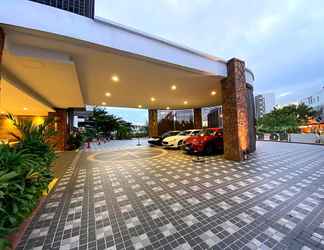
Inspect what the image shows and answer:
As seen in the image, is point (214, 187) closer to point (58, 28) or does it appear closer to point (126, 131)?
point (58, 28)

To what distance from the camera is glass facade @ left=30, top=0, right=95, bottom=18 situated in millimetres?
3044

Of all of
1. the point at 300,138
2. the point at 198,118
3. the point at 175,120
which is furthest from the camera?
the point at 175,120

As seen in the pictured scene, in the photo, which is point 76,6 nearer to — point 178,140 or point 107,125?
point 178,140

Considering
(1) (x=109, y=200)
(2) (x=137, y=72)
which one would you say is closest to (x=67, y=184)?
(1) (x=109, y=200)

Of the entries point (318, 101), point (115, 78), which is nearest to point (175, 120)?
point (115, 78)

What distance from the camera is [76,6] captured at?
323 centimetres

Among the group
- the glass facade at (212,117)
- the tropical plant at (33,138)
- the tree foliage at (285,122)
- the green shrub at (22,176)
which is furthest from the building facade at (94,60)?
the tree foliage at (285,122)

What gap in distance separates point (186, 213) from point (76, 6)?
16.3 feet

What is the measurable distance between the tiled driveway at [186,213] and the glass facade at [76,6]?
13.8 ft

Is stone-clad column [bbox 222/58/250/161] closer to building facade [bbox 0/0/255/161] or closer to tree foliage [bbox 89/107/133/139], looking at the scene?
building facade [bbox 0/0/255/161]

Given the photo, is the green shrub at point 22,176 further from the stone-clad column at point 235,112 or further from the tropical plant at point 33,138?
the stone-clad column at point 235,112

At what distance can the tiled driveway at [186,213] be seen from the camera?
1.63 metres

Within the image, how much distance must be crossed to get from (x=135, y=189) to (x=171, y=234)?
163 centimetres

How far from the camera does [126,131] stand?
A: 21.1 meters
